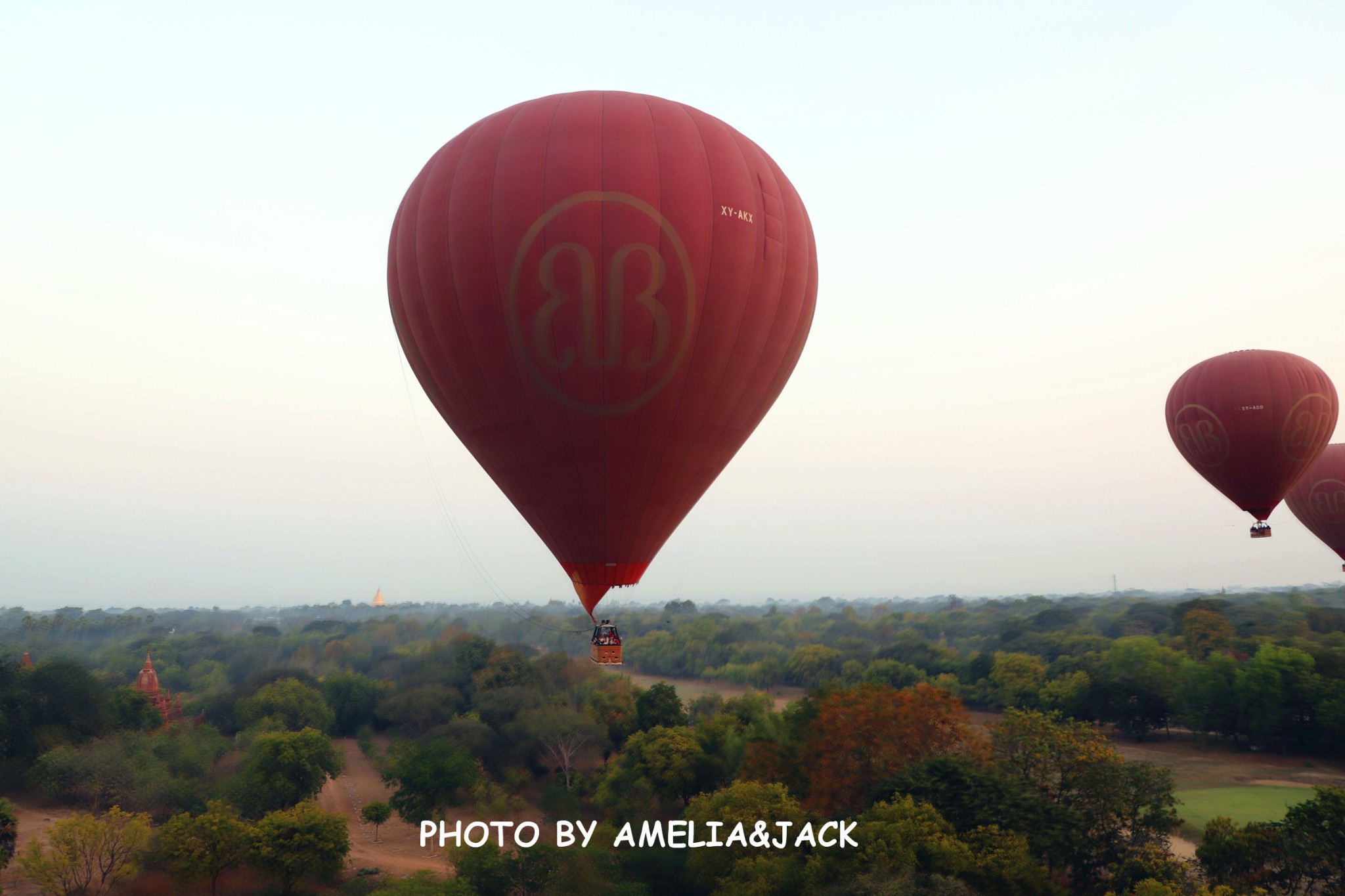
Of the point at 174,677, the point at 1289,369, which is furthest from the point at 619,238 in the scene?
the point at 174,677

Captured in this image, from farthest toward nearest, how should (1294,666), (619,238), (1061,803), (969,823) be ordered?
(1294,666) → (1061,803) → (969,823) → (619,238)

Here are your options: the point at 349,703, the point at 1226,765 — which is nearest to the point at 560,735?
the point at 349,703

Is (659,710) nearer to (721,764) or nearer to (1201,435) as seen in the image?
(721,764)

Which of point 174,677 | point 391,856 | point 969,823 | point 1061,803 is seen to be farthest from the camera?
point 174,677

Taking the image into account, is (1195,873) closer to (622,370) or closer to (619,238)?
(622,370)

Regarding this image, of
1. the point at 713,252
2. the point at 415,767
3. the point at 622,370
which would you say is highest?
the point at 713,252

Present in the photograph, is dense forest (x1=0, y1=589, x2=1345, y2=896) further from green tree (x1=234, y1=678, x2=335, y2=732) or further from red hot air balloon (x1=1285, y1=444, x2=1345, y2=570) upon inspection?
red hot air balloon (x1=1285, y1=444, x2=1345, y2=570)

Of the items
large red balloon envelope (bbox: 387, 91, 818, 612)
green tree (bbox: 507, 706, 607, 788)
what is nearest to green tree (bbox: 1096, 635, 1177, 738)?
green tree (bbox: 507, 706, 607, 788)
